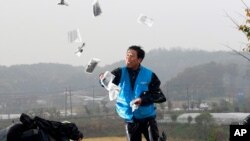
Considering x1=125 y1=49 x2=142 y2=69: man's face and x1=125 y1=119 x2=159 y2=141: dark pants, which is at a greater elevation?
x1=125 y1=49 x2=142 y2=69: man's face

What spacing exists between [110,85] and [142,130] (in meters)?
0.64

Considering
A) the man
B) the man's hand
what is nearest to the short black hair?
the man

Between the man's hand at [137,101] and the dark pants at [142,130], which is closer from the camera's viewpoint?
the man's hand at [137,101]

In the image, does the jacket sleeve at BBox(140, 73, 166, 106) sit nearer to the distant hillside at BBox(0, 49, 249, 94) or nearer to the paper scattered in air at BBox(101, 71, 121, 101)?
the paper scattered in air at BBox(101, 71, 121, 101)

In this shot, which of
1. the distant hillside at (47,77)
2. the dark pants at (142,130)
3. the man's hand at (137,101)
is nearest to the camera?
the man's hand at (137,101)

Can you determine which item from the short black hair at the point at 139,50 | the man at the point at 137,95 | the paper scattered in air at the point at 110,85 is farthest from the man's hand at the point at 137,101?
the short black hair at the point at 139,50

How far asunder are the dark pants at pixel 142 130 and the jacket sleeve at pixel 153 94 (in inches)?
10.3

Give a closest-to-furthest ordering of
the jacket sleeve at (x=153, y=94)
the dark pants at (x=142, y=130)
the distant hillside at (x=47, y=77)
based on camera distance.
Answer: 1. the jacket sleeve at (x=153, y=94)
2. the dark pants at (x=142, y=130)
3. the distant hillside at (x=47, y=77)

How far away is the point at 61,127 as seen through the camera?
460cm

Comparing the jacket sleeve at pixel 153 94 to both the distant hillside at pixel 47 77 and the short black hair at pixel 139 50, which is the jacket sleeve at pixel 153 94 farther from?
the distant hillside at pixel 47 77

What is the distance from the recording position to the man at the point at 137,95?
6.03 m

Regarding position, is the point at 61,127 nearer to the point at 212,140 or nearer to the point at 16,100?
the point at 212,140

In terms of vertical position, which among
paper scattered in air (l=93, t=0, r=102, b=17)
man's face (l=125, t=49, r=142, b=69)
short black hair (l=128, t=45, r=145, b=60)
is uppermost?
paper scattered in air (l=93, t=0, r=102, b=17)

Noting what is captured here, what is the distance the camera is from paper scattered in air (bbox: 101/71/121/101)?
6062mm
